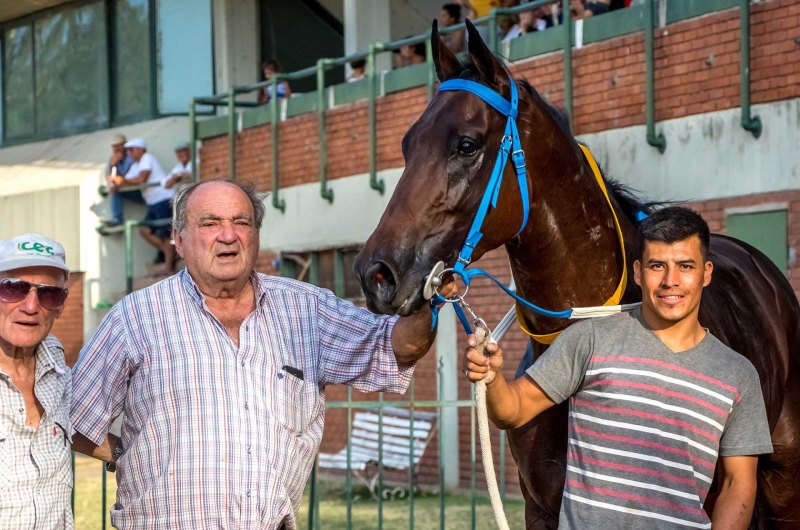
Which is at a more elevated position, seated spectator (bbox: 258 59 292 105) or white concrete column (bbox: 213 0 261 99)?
white concrete column (bbox: 213 0 261 99)

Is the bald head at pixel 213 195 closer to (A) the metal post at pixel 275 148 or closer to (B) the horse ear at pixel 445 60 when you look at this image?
(B) the horse ear at pixel 445 60

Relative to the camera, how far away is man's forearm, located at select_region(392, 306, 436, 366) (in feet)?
11.8

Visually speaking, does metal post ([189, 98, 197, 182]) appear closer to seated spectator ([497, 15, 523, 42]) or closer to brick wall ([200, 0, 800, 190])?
brick wall ([200, 0, 800, 190])

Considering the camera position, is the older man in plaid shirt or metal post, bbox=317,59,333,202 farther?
metal post, bbox=317,59,333,202

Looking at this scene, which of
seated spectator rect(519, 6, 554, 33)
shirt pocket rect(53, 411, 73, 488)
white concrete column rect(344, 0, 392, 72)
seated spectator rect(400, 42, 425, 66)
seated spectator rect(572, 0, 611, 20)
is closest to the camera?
shirt pocket rect(53, 411, 73, 488)

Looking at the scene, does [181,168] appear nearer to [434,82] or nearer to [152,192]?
[152,192]

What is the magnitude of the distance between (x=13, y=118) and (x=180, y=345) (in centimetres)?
1774

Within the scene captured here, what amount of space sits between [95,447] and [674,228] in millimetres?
1973

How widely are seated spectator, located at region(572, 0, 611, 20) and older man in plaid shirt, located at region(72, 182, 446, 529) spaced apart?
7055 mm

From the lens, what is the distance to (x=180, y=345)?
3623mm

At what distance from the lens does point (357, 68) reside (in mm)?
13633

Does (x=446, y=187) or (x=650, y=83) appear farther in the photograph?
(x=650, y=83)

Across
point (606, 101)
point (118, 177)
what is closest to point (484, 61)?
point (606, 101)

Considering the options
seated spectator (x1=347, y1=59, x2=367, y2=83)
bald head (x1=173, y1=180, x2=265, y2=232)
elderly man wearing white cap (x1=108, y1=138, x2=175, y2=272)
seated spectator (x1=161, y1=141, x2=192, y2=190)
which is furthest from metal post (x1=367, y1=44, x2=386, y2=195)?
bald head (x1=173, y1=180, x2=265, y2=232)
